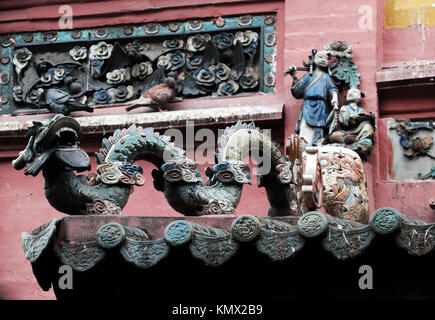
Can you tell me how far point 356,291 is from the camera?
10078mm

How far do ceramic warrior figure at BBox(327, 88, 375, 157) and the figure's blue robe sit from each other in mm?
138

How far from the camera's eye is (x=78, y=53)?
48.4ft

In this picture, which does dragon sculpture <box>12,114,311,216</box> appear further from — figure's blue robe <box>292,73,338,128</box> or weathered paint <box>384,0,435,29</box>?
weathered paint <box>384,0,435,29</box>

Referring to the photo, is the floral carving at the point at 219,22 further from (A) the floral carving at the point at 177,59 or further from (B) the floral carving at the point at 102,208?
(B) the floral carving at the point at 102,208

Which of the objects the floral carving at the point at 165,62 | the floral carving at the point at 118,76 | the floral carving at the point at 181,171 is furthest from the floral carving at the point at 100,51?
the floral carving at the point at 181,171

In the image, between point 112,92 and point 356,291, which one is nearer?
point 356,291

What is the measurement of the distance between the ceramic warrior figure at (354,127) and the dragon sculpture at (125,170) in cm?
140

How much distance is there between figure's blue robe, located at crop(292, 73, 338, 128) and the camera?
526 inches

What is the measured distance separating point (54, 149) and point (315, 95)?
3.37m

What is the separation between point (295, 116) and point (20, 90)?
3.04m

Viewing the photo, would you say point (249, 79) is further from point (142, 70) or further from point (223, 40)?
point (142, 70)

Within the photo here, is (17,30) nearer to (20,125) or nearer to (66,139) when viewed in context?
(20,125)
